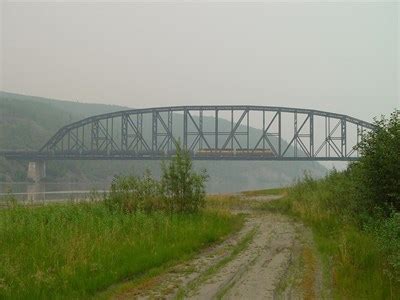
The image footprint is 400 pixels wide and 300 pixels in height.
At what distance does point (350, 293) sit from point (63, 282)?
5.67m

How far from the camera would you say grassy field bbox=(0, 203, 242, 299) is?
921 cm

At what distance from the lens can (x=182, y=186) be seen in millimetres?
21109

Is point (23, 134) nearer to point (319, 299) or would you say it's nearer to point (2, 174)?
point (2, 174)

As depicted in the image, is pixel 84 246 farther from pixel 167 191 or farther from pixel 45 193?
pixel 45 193

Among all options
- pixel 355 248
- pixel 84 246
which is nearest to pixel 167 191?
pixel 84 246

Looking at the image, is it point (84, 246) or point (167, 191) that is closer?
point (84, 246)

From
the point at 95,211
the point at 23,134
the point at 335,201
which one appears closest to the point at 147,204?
the point at 95,211

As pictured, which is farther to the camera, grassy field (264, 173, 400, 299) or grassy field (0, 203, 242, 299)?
grassy field (0, 203, 242, 299)

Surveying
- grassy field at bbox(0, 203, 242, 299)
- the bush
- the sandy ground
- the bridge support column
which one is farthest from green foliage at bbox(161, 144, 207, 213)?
the bridge support column

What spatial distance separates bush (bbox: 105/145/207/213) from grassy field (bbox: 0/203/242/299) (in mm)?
1796

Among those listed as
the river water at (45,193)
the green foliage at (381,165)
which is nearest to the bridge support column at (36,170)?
the river water at (45,193)

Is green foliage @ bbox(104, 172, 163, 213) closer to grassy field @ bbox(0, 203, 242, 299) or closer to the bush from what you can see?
the bush

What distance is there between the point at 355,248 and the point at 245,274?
3184 millimetres

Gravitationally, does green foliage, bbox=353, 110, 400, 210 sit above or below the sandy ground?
above
